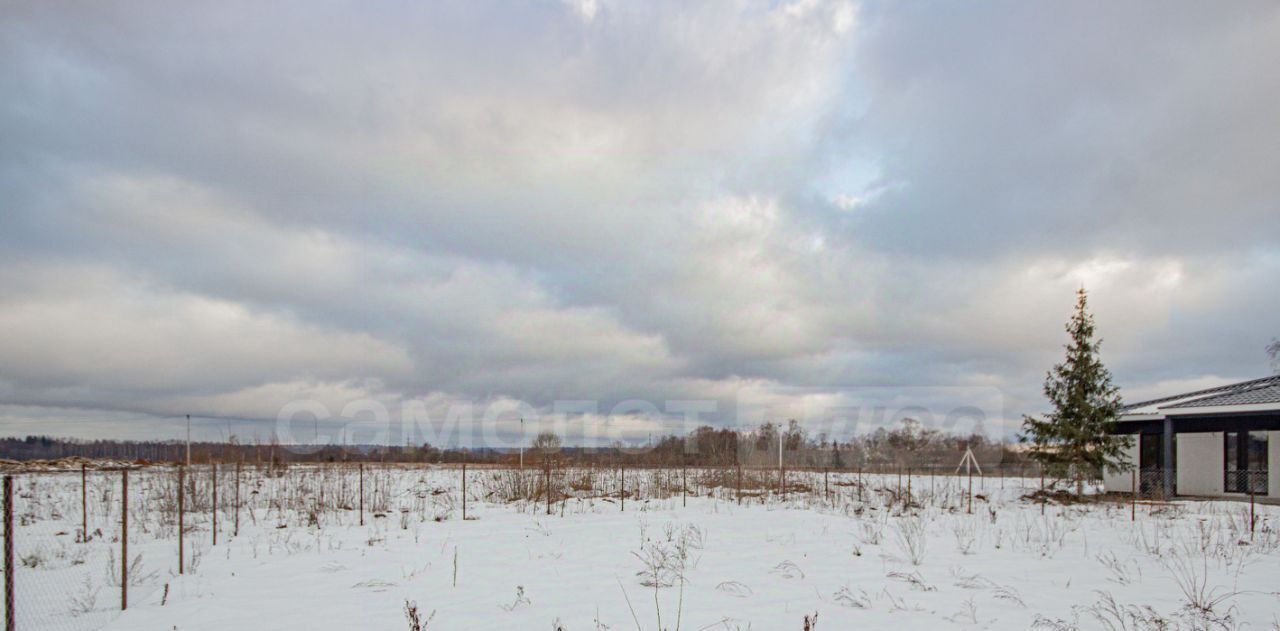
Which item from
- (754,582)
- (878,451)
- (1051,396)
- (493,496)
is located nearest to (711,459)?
(493,496)

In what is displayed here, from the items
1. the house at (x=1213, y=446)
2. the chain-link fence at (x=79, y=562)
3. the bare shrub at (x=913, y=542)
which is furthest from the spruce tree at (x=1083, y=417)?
the chain-link fence at (x=79, y=562)

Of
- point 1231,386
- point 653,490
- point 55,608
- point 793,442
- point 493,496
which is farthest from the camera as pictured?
point 793,442

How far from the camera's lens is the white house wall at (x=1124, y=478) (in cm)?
2630

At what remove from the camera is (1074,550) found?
12.9 m

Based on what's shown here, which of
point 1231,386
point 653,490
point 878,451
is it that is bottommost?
point 878,451

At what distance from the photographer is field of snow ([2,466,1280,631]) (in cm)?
812

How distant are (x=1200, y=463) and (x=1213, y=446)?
2.30 ft

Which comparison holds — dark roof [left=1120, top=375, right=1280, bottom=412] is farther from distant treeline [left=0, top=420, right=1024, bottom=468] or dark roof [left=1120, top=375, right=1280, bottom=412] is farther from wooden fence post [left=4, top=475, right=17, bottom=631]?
wooden fence post [left=4, top=475, right=17, bottom=631]

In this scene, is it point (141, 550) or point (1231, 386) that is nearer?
point (141, 550)

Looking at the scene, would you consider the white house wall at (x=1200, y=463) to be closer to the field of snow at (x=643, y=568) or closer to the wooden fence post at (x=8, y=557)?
the field of snow at (x=643, y=568)

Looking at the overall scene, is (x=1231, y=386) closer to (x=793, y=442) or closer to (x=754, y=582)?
(x=754, y=582)

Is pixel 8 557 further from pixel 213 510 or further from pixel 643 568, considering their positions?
pixel 213 510

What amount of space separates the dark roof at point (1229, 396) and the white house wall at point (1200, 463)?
4.18ft

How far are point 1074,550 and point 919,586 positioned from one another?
209 inches
